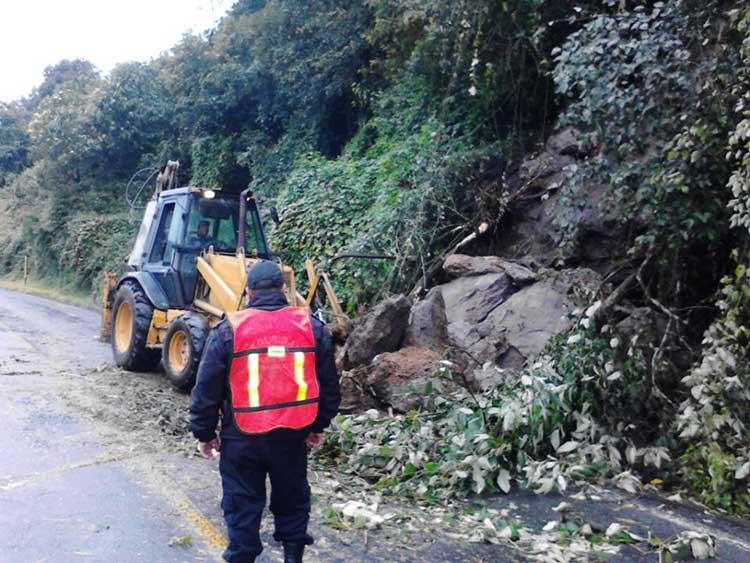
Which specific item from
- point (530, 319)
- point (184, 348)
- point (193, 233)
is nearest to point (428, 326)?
point (530, 319)

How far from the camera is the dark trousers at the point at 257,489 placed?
3.71 meters

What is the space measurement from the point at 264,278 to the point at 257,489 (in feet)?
3.53

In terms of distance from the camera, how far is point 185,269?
9719 millimetres

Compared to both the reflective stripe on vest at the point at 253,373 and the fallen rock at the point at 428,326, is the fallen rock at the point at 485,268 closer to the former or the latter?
the fallen rock at the point at 428,326

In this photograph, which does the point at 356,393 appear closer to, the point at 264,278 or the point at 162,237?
the point at 264,278

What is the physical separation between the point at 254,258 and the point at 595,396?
4757 millimetres

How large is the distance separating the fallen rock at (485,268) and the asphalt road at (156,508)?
433 cm

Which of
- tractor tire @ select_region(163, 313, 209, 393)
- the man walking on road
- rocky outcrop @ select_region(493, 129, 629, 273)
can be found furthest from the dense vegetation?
tractor tire @ select_region(163, 313, 209, 393)

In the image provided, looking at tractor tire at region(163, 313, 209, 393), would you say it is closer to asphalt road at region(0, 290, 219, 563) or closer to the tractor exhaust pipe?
the tractor exhaust pipe

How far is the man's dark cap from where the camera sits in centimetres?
388

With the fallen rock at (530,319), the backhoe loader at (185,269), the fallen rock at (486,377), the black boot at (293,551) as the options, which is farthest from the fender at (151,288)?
the black boot at (293,551)

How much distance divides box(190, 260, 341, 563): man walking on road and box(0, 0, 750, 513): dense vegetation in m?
2.03

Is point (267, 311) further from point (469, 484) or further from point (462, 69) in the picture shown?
point (462, 69)

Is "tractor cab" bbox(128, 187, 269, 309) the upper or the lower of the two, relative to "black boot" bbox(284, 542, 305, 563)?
upper
